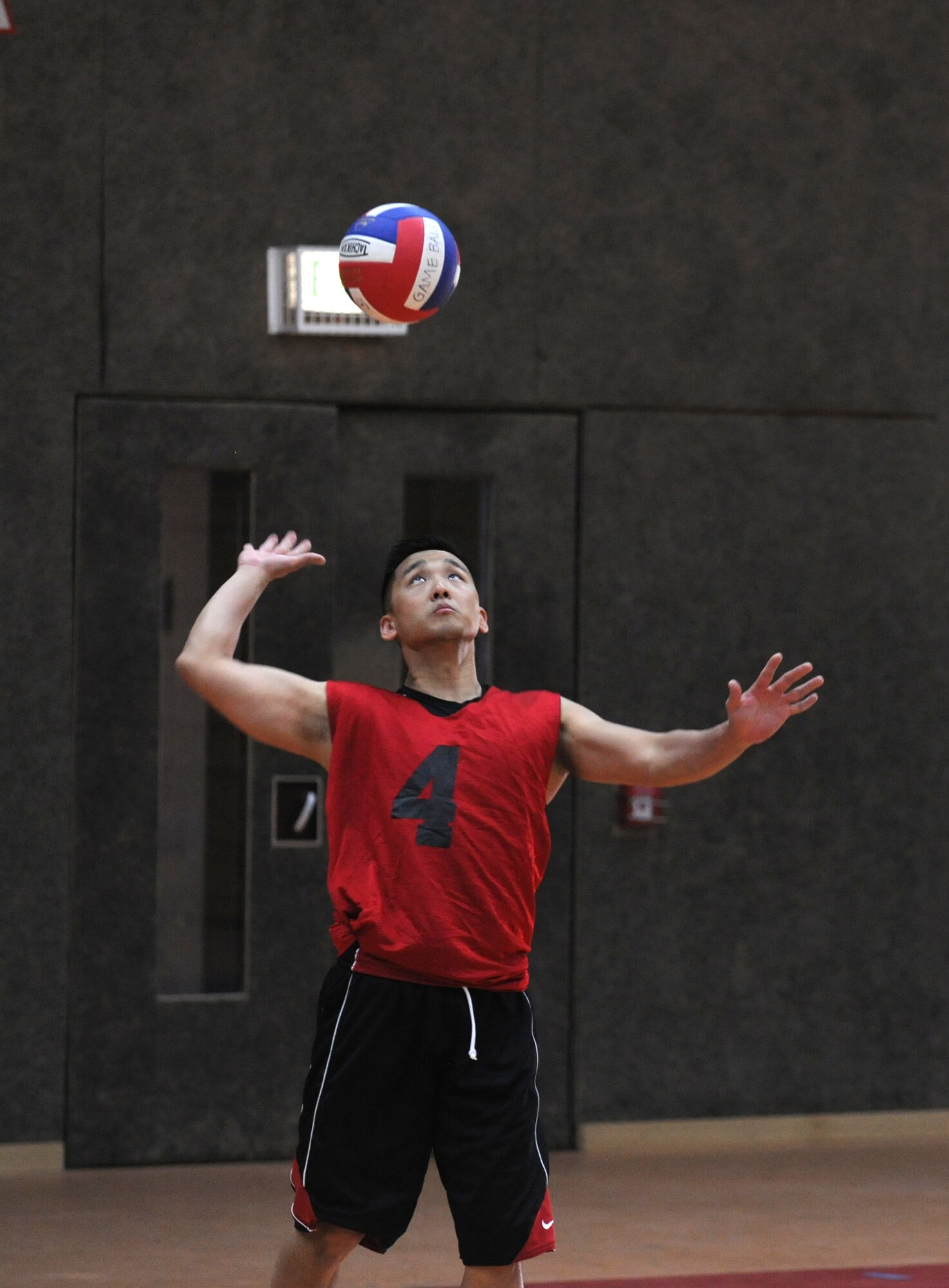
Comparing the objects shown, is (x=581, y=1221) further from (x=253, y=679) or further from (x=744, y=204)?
(x=744, y=204)

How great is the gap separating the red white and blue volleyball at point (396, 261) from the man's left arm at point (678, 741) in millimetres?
1265

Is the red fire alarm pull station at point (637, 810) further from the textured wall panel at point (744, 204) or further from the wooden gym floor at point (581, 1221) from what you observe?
the textured wall panel at point (744, 204)

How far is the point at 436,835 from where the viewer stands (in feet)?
11.7

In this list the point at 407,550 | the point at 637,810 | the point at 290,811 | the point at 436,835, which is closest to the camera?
the point at 436,835

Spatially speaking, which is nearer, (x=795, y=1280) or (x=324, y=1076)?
(x=324, y=1076)

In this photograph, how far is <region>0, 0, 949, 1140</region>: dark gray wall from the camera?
5.80 metres

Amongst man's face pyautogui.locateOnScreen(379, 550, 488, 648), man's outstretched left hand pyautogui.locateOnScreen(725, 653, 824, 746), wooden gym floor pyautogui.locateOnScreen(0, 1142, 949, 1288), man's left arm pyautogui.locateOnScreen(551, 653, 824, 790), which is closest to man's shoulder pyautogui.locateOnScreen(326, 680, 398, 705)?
man's face pyautogui.locateOnScreen(379, 550, 488, 648)

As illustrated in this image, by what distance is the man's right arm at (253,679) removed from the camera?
363 centimetres

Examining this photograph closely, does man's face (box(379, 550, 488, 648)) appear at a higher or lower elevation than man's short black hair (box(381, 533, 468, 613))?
lower

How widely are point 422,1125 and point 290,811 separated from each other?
8.03 ft

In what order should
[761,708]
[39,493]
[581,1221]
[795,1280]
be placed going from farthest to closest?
1. [39,493]
2. [581,1221]
3. [795,1280]
4. [761,708]

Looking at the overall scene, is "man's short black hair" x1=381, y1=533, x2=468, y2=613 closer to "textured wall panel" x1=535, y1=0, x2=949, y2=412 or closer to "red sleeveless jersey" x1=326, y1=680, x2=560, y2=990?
"red sleeveless jersey" x1=326, y1=680, x2=560, y2=990

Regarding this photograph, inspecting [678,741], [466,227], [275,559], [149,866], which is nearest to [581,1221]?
[149,866]

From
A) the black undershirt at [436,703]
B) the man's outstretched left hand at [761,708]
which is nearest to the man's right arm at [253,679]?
the black undershirt at [436,703]
